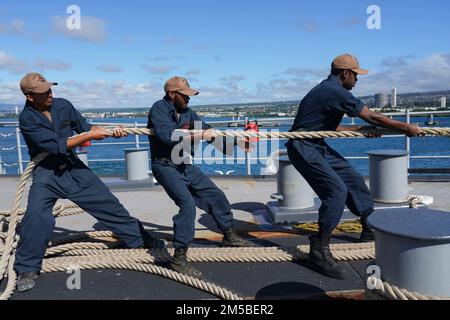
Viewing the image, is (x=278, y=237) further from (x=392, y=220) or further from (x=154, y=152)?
(x=392, y=220)

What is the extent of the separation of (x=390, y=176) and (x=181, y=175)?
8.21ft

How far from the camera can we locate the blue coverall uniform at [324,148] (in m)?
3.48

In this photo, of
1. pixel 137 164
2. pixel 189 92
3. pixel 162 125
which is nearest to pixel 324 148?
pixel 189 92

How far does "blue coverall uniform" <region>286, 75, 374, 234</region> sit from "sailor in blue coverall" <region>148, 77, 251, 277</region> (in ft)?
2.54

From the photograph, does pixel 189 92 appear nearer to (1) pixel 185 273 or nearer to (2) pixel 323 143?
(2) pixel 323 143

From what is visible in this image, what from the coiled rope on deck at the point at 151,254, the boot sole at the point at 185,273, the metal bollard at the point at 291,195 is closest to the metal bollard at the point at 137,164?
the metal bollard at the point at 291,195

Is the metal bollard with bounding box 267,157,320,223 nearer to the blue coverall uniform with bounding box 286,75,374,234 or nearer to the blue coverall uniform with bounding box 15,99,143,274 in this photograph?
the blue coverall uniform with bounding box 286,75,374,234

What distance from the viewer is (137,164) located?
24.1 ft

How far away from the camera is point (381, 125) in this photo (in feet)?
11.1

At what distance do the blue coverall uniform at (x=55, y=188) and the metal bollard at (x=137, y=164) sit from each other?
333 centimetres

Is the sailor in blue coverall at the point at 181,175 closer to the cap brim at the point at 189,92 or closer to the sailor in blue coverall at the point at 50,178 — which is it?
the cap brim at the point at 189,92

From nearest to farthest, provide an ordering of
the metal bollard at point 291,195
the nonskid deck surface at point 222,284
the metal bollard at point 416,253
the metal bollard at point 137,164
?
the metal bollard at point 416,253, the nonskid deck surface at point 222,284, the metal bollard at point 291,195, the metal bollard at point 137,164
